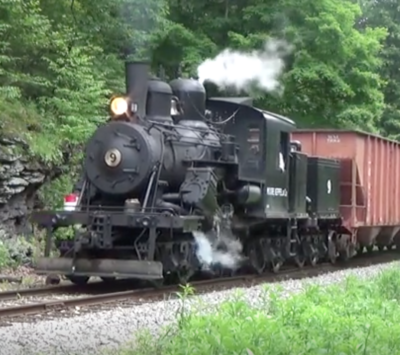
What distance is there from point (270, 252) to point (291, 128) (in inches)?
94.4

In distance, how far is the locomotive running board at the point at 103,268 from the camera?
515 inches

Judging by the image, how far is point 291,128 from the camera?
17.2 metres

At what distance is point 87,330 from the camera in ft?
31.4

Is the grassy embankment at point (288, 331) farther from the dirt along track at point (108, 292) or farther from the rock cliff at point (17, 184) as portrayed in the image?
the rock cliff at point (17, 184)

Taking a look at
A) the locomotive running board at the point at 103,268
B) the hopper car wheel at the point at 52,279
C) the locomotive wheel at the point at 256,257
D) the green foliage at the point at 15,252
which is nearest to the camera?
the locomotive running board at the point at 103,268

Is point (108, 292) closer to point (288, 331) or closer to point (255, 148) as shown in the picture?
point (255, 148)

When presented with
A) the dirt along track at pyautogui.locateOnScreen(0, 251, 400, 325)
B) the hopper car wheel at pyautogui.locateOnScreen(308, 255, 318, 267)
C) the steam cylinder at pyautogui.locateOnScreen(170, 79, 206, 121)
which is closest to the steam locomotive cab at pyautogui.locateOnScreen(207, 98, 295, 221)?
the steam cylinder at pyautogui.locateOnScreen(170, 79, 206, 121)

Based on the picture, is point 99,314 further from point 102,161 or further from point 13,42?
point 13,42

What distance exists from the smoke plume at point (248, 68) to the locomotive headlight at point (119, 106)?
4.20 meters

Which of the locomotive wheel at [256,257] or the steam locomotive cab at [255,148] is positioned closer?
the steam locomotive cab at [255,148]

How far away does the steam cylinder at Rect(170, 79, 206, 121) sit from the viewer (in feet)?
49.6

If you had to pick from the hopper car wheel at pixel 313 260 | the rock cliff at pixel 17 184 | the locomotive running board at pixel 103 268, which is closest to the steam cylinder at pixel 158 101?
the locomotive running board at pixel 103 268

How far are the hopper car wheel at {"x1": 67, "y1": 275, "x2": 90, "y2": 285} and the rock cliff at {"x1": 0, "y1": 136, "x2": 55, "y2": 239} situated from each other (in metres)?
2.24

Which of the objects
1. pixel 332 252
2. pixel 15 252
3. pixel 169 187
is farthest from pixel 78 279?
pixel 332 252
